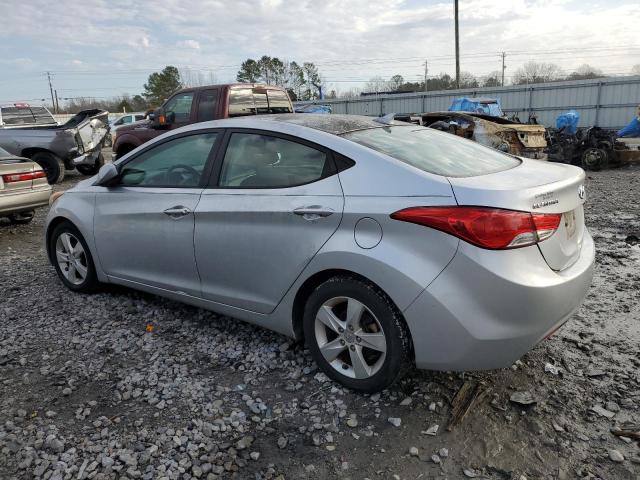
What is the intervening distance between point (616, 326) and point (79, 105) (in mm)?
→ 80217

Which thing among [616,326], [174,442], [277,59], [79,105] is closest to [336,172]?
[174,442]

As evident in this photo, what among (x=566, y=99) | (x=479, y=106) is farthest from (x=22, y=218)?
(x=566, y=99)

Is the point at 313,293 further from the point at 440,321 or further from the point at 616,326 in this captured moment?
the point at 616,326

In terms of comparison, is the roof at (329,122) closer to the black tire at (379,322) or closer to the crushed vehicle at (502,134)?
the black tire at (379,322)

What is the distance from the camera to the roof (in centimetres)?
326

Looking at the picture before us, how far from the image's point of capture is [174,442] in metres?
2.64

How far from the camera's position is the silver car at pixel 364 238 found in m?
2.48

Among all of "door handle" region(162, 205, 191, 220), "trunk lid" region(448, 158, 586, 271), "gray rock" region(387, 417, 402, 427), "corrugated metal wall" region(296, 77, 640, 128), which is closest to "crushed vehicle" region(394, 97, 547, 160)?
"door handle" region(162, 205, 191, 220)

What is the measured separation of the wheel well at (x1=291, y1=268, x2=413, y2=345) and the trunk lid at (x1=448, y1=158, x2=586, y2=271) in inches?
27.4

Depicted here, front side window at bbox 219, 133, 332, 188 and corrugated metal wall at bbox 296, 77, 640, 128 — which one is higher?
front side window at bbox 219, 133, 332, 188

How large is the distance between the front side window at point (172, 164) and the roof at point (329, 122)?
0.46 metres

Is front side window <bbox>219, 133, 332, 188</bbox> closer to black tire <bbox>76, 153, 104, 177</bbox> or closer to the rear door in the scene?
the rear door

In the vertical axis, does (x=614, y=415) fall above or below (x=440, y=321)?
below

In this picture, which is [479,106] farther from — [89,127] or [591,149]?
[89,127]
